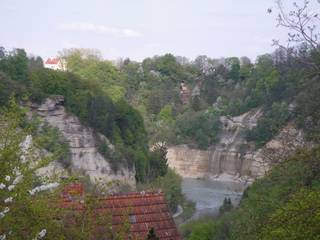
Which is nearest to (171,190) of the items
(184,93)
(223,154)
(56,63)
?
(223,154)

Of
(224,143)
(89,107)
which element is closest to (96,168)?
(89,107)

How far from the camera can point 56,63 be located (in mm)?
72500

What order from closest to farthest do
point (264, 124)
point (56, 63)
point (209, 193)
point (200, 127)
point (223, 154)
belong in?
point (209, 193)
point (264, 124)
point (223, 154)
point (200, 127)
point (56, 63)

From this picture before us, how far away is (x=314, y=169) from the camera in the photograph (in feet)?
23.4

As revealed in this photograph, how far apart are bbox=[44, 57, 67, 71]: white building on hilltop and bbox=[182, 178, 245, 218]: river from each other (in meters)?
20.4

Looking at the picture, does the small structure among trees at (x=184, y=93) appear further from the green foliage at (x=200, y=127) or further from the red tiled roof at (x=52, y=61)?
the red tiled roof at (x=52, y=61)

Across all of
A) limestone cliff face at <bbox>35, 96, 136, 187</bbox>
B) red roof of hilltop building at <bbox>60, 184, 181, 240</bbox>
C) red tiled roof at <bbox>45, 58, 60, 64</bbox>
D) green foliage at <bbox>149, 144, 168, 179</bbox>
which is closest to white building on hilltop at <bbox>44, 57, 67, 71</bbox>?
red tiled roof at <bbox>45, 58, 60, 64</bbox>

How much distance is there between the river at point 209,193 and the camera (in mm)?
39344

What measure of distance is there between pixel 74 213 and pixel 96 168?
100ft

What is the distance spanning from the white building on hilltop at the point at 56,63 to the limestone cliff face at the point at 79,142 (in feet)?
95.8

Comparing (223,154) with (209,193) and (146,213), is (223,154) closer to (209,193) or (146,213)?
(209,193)

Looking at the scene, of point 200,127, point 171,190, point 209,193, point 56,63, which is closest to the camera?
point 171,190

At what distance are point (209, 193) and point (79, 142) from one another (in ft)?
49.8

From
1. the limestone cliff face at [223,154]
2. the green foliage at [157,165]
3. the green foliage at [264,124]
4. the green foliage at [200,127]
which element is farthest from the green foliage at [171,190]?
the green foliage at [200,127]
